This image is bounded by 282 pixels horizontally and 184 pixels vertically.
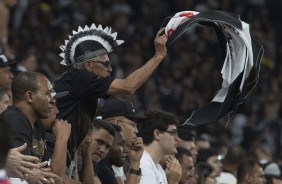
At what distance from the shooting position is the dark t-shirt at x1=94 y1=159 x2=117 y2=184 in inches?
314

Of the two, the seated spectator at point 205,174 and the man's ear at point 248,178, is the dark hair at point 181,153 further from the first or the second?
the man's ear at point 248,178

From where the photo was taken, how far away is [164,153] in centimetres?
918

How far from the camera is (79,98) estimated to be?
23.7ft

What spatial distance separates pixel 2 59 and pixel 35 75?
105 inches

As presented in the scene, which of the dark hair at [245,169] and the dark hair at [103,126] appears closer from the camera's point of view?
the dark hair at [103,126]

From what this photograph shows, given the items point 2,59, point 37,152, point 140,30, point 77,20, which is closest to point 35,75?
point 37,152

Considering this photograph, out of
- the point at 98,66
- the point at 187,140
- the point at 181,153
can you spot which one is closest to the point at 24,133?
the point at 98,66

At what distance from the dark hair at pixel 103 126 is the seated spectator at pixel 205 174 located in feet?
10.2

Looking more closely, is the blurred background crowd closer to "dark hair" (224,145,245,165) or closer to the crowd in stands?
the crowd in stands

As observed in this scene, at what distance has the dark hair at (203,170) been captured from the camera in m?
10.9

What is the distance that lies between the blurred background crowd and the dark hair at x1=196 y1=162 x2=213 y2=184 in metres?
3.34

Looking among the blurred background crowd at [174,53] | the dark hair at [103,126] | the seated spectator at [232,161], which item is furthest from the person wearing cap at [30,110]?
the blurred background crowd at [174,53]

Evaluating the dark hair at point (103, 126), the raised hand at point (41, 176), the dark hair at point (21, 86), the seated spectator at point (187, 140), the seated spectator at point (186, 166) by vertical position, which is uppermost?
the dark hair at point (21, 86)

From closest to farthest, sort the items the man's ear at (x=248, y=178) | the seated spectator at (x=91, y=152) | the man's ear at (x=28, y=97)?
the man's ear at (x=28, y=97) < the seated spectator at (x=91, y=152) < the man's ear at (x=248, y=178)
